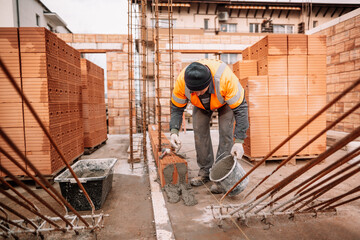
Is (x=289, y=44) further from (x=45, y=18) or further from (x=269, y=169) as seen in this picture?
(x=45, y=18)

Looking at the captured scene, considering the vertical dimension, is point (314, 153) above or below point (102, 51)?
below

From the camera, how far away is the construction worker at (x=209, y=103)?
2914mm

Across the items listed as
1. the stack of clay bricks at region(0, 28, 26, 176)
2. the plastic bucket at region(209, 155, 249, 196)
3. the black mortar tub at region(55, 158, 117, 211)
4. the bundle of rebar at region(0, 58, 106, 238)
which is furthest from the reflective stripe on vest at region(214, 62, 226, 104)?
the stack of clay bricks at region(0, 28, 26, 176)

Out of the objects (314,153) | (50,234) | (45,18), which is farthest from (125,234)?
(45,18)

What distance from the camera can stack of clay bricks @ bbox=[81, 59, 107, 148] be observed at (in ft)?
20.1

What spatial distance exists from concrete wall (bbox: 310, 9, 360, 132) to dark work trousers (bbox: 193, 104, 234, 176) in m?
5.67

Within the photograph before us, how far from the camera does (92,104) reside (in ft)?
21.3

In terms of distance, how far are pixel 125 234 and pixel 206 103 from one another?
2043mm

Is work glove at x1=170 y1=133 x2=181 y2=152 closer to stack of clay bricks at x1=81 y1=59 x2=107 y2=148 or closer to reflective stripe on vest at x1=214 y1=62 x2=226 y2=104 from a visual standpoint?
reflective stripe on vest at x1=214 y1=62 x2=226 y2=104

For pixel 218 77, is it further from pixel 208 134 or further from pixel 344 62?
pixel 344 62

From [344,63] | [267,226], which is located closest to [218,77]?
[267,226]

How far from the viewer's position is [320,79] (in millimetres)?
4816

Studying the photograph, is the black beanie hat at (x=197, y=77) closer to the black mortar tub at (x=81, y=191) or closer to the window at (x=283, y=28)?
the black mortar tub at (x=81, y=191)

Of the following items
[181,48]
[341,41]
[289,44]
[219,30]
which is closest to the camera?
[289,44]
